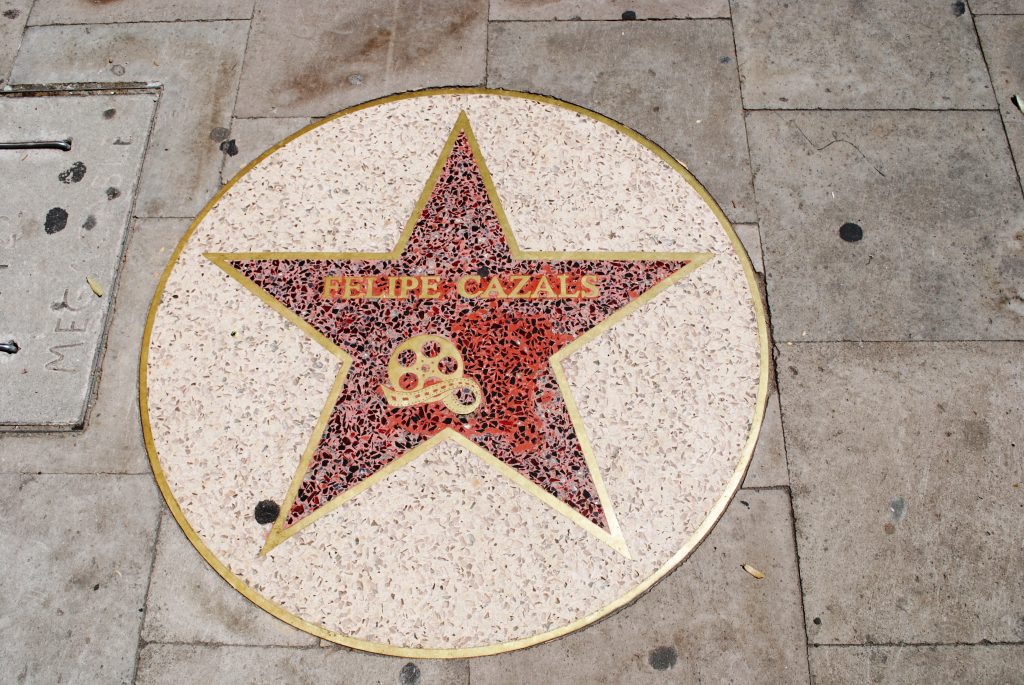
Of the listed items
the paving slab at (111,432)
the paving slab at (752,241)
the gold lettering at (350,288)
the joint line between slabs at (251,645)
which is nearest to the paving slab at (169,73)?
the paving slab at (111,432)

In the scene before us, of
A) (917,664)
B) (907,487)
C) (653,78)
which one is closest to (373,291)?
(653,78)

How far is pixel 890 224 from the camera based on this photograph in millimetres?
3096

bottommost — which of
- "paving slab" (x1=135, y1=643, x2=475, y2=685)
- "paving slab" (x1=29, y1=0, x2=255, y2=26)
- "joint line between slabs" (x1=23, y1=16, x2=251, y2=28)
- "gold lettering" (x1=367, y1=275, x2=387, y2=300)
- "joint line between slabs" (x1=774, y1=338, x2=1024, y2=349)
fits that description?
"paving slab" (x1=135, y1=643, x2=475, y2=685)

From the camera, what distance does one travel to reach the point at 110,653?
2549 millimetres

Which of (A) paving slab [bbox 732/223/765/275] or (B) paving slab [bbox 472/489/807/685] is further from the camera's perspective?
(A) paving slab [bbox 732/223/765/275]

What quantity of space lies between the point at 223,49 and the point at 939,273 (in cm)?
354

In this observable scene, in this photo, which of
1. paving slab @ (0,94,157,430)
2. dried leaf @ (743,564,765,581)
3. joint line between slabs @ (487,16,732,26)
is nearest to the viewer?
dried leaf @ (743,564,765,581)

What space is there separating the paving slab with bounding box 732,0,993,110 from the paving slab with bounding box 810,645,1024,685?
237 cm

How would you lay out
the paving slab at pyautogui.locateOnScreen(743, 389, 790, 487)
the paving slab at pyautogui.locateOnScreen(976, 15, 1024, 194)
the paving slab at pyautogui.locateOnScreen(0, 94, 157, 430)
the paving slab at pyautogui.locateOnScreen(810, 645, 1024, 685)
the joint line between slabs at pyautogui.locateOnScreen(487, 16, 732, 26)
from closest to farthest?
1. the paving slab at pyautogui.locateOnScreen(810, 645, 1024, 685)
2. the paving slab at pyautogui.locateOnScreen(743, 389, 790, 487)
3. the paving slab at pyautogui.locateOnScreen(0, 94, 157, 430)
4. the paving slab at pyautogui.locateOnScreen(976, 15, 1024, 194)
5. the joint line between slabs at pyautogui.locateOnScreen(487, 16, 732, 26)

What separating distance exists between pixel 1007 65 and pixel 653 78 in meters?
1.73

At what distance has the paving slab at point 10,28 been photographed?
11.6ft

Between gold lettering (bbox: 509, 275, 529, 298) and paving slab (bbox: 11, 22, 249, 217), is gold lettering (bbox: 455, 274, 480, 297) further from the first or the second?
paving slab (bbox: 11, 22, 249, 217)

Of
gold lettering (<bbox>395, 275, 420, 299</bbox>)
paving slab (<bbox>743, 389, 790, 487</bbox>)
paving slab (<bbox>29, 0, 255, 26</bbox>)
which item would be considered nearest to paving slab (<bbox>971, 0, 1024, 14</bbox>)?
paving slab (<bbox>743, 389, 790, 487</bbox>)

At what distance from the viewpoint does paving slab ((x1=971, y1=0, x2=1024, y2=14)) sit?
3.52 m
